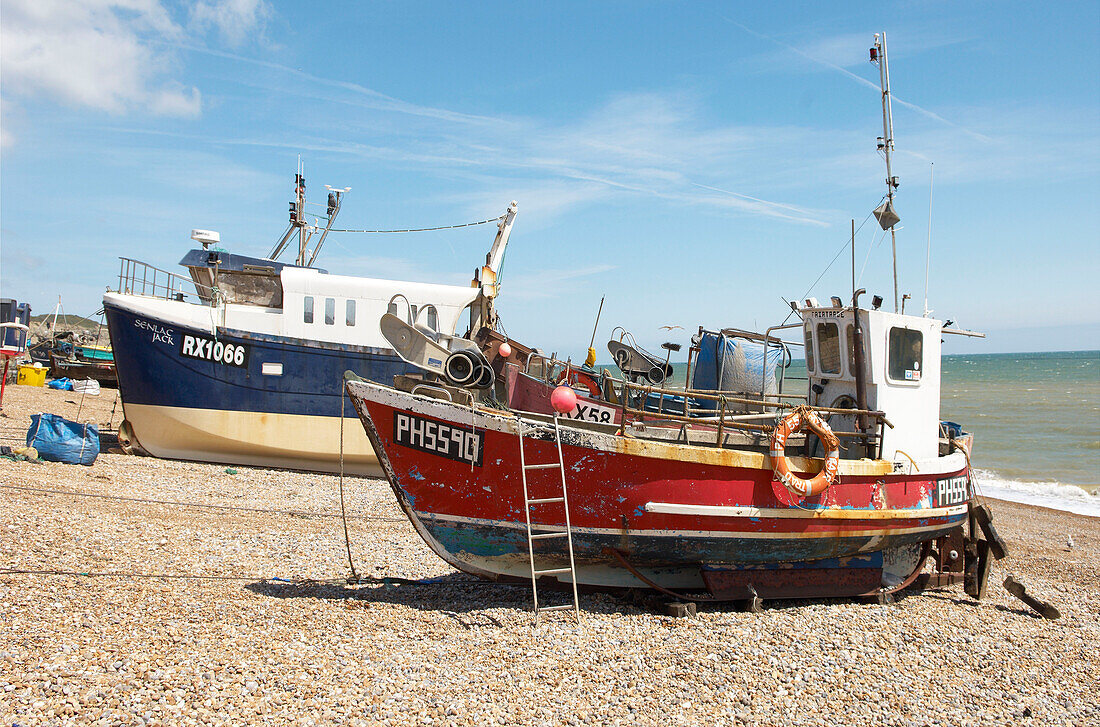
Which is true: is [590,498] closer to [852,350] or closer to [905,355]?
[852,350]

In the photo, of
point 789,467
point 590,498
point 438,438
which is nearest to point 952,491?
point 789,467

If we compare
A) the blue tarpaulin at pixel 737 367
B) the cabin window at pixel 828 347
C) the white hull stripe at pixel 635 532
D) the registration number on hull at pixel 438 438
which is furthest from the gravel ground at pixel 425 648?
the blue tarpaulin at pixel 737 367

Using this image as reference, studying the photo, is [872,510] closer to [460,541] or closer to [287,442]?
[460,541]

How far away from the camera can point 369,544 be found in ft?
33.7

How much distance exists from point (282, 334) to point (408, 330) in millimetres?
A: 7712

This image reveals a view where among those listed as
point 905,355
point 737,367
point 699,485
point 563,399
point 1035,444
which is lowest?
point 1035,444

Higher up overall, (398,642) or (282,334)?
(282,334)

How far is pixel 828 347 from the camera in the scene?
9.46 metres

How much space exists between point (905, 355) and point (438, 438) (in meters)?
5.78

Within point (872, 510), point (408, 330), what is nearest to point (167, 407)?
point (408, 330)

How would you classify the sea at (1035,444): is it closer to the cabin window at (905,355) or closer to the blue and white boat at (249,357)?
the cabin window at (905,355)

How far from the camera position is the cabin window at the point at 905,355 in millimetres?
8930

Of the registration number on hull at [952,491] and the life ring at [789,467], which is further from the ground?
the life ring at [789,467]

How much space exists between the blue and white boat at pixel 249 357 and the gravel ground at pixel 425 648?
5.06 meters
